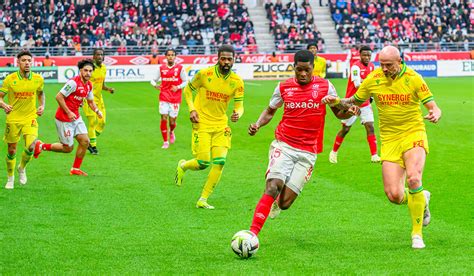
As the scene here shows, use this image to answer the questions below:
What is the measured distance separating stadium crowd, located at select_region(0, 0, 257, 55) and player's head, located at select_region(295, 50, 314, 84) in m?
40.6

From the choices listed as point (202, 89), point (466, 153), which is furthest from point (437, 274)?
point (466, 153)

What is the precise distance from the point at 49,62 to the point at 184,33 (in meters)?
10.4

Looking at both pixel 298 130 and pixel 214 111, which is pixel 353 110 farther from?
pixel 214 111

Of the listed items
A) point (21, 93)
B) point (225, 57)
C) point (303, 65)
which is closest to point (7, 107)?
point (21, 93)

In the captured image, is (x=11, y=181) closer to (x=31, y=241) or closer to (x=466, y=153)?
(x=31, y=241)

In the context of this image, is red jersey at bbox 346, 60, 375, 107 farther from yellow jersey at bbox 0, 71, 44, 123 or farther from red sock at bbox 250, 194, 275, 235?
red sock at bbox 250, 194, 275, 235

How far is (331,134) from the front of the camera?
2306 centimetres

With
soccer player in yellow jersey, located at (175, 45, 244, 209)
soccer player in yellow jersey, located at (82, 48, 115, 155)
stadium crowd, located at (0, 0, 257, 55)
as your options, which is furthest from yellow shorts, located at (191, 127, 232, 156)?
stadium crowd, located at (0, 0, 257, 55)

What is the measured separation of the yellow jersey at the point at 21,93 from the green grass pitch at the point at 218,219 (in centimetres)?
125

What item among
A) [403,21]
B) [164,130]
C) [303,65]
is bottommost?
[403,21]

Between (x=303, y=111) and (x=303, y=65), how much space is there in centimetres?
60

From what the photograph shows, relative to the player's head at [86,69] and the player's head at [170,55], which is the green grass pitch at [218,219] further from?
the player's head at [170,55]

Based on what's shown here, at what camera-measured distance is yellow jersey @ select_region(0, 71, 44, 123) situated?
14.7 metres

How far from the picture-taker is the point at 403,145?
32.7ft
